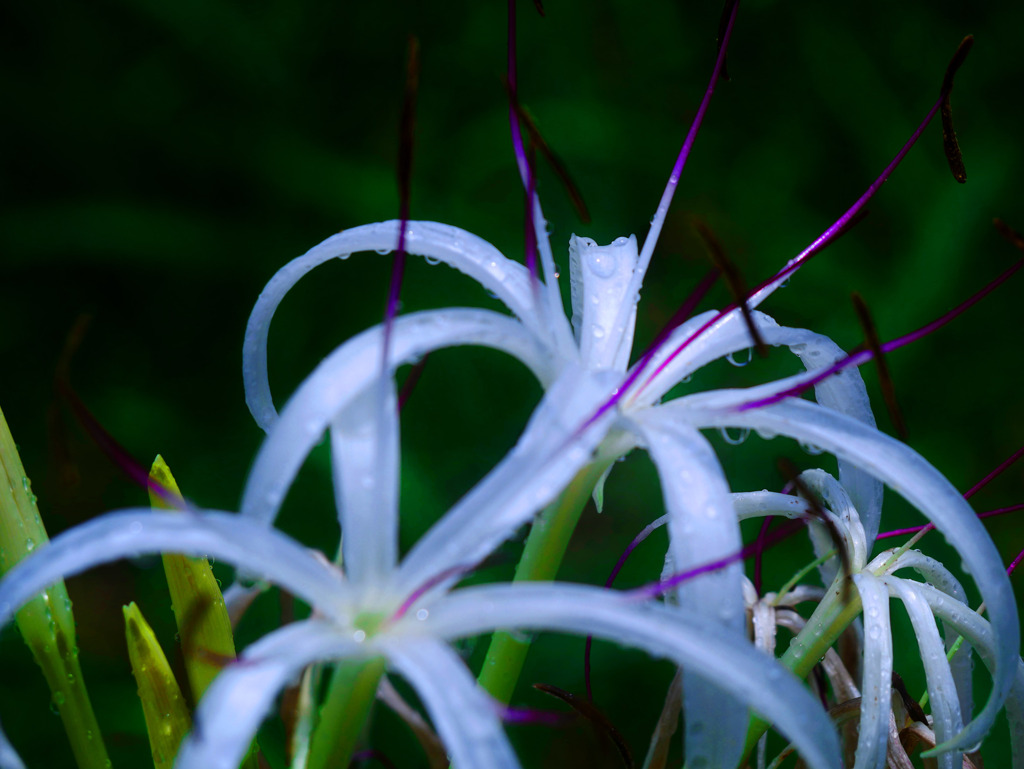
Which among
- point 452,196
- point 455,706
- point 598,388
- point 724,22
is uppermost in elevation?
point 452,196

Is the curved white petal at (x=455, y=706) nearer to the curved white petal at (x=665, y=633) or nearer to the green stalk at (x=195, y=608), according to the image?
the curved white petal at (x=665, y=633)

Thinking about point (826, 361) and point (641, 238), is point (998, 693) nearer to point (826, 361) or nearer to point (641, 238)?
point (826, 361)

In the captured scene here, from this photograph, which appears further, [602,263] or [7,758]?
[602,263]

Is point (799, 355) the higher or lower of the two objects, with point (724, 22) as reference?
lower

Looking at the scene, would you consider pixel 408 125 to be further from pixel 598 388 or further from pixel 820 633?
pixel 820 633

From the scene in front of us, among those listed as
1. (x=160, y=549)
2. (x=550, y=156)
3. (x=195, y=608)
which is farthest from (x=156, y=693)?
(x=550, y=156)

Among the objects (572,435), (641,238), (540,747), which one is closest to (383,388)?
(572,435)

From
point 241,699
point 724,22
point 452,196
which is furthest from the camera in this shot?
point 452,196
